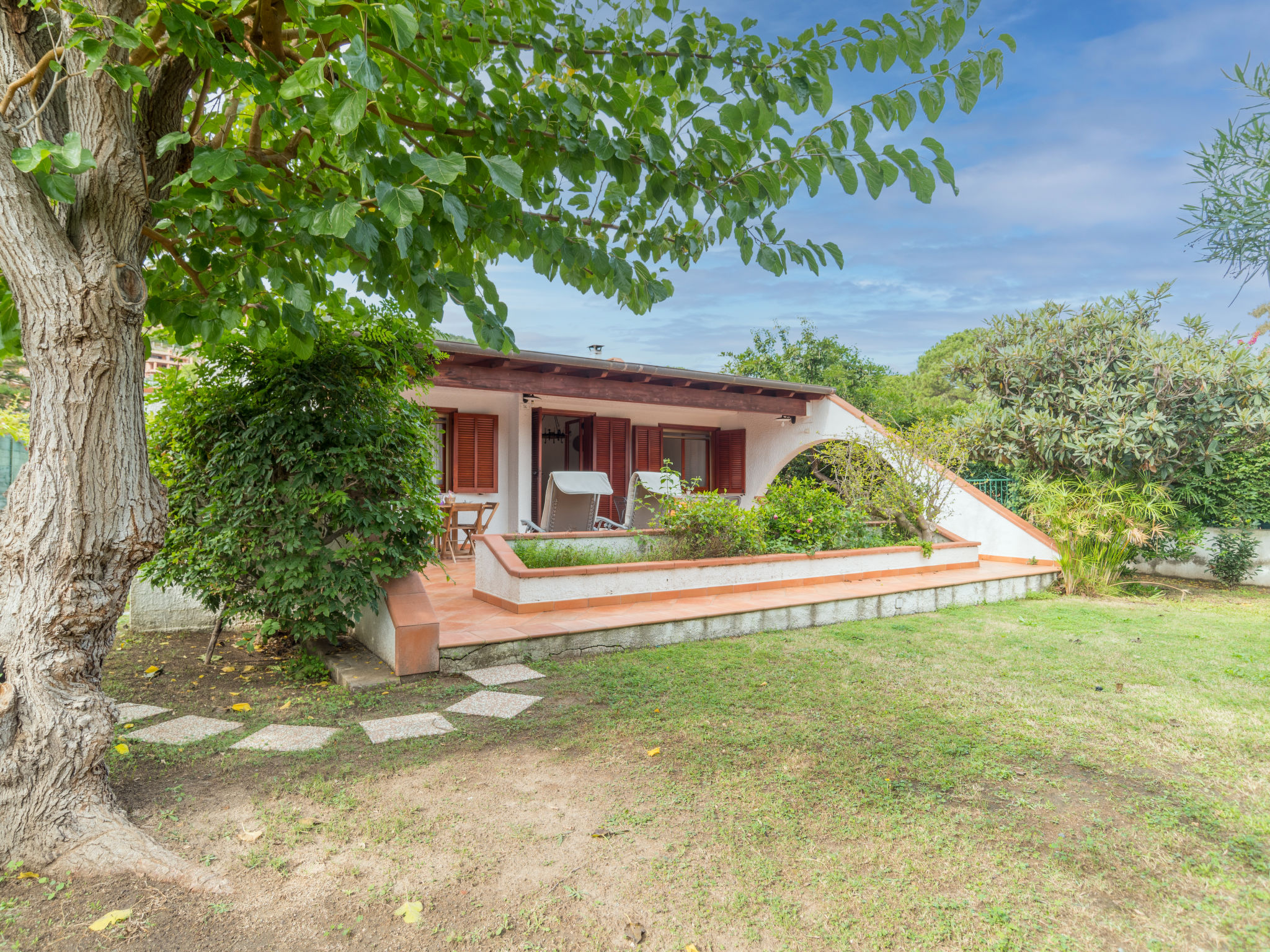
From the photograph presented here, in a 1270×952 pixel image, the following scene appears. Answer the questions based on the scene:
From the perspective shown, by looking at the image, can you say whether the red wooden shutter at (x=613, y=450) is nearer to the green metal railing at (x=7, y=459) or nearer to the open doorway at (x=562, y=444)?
the open doorway at (x=562, y=444)

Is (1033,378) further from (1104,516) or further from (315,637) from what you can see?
(315,637)

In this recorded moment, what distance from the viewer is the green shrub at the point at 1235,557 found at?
9.46 m

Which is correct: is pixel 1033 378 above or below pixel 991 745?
above

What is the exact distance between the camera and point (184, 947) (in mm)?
1749

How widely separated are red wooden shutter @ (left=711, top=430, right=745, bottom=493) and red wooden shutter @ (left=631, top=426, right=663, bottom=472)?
1491 millimetres

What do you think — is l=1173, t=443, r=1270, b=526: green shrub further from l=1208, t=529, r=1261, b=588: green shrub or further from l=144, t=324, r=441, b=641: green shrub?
l=144, t=324, r=441, b=641: green shrub

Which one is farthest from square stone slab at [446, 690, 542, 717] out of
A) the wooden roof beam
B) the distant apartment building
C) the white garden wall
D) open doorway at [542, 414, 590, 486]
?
the white garden wall

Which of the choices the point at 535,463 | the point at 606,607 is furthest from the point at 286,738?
the point at 535,463

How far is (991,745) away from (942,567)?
20.7 feet

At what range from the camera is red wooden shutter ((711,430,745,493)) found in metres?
13.5

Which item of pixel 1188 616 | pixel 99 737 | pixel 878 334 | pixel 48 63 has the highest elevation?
pixel 878 334

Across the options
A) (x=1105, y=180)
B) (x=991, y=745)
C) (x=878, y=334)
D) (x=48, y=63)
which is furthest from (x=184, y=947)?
(x=878, y=334)

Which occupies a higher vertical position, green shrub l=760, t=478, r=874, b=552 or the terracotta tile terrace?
green shrub l=760, t=478, r=874, b=552

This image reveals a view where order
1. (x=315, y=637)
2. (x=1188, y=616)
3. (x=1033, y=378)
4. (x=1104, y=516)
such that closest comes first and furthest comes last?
(x=315, y=637)
(x=1188, y=616)
(x=1104, y=516)
(x=1033, y=378)
